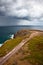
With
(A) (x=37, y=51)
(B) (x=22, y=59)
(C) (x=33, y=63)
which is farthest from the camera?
(A) (x=37, y=51)

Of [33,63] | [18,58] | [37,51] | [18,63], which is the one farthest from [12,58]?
[37,51]

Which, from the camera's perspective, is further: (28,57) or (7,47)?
(7,47)

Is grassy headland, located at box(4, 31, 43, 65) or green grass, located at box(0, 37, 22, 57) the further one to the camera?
green grass, located at box(0, 37, 22, 57)

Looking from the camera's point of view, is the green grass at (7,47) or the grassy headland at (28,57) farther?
the green grass at (7,47)

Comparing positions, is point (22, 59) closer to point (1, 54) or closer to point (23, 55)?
point (23, 55)

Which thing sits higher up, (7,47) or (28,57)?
(28,57)

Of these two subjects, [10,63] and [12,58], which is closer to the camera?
[10,63]

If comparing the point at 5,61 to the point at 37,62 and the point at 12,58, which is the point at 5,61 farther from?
the point at 37,62

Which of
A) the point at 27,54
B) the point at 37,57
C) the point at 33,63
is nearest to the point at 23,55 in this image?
the point at 27,54

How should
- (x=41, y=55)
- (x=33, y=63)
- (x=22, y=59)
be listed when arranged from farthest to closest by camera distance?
(x=41, y=55), (x=22, y=59), (x=33, y=63)
